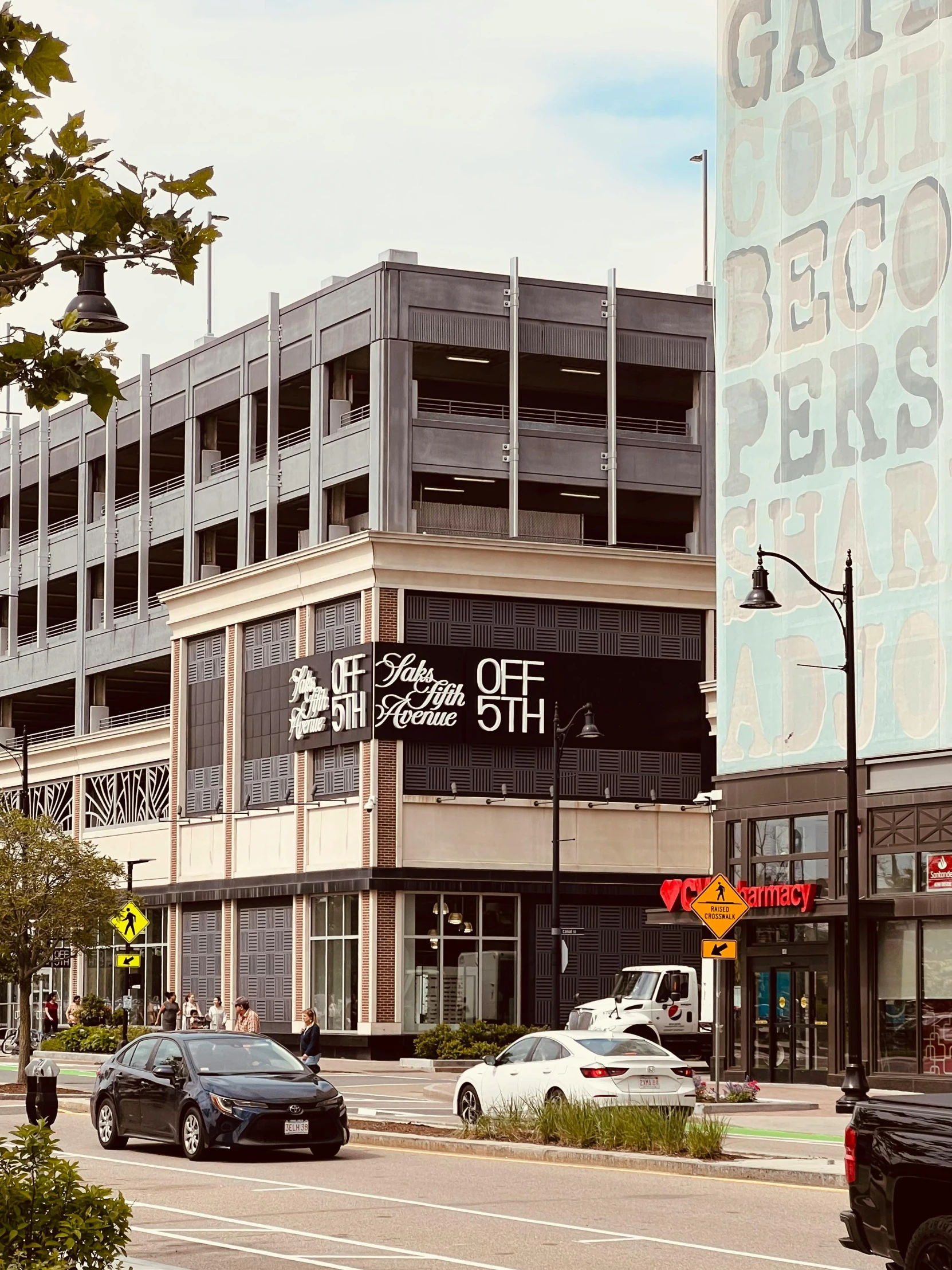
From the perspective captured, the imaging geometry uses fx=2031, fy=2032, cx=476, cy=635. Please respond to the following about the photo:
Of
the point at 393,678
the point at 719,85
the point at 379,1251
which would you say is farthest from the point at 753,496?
the point at 379,1251

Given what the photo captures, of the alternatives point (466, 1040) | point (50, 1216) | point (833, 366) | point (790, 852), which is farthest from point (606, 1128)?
point (466, 1040)

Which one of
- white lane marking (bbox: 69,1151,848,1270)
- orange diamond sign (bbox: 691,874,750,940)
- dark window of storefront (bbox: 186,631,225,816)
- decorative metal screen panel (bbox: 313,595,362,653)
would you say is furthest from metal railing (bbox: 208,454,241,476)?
white lane marking (bbox: 69,1151,848,1270)

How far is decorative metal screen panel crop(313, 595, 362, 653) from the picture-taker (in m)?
54.8

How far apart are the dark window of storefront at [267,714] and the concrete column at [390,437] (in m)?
5.21

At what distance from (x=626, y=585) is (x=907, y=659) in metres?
20.3

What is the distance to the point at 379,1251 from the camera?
14938mm

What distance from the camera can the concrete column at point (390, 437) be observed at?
54.6 m

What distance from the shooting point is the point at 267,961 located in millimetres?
57406

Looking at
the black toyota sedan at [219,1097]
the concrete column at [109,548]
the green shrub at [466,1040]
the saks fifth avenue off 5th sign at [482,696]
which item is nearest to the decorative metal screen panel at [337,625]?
the saks fifth avenue off 5th sign at [482,696]

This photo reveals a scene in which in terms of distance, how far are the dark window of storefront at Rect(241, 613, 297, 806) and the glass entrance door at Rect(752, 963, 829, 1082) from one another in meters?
19.9

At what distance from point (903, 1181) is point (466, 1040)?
38.8 metres

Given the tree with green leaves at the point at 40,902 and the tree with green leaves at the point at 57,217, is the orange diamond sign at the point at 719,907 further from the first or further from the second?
the tree with green leaves at the point at 57,217

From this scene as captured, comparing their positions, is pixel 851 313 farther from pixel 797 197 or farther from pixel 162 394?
pixel 162 394

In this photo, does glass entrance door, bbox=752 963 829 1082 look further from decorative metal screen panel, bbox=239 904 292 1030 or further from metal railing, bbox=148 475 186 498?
metal railing, bbox=148 475 186 498
